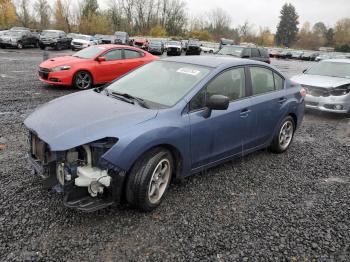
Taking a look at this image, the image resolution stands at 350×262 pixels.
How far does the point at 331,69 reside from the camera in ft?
32.8

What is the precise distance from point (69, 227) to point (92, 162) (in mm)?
684

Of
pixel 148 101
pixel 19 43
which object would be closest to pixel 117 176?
pixel 148 101

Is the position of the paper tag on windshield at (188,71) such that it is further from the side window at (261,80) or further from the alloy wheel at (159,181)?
the alloy wheel at (159,181)

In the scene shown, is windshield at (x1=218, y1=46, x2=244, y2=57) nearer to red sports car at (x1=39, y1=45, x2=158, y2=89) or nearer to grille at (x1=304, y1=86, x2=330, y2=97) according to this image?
red sports car at (x1=39, y1=45, x2=158, y2=89)

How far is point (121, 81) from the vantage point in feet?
15.5

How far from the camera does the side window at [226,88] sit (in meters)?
3.98

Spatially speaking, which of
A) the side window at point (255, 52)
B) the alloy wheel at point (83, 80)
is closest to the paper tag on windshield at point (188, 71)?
the alloy wheel at point (83, 80)

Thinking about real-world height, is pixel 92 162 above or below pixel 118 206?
above

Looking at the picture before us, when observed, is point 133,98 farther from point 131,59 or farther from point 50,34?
point 50,34

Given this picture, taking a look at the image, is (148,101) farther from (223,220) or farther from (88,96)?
(223,220)

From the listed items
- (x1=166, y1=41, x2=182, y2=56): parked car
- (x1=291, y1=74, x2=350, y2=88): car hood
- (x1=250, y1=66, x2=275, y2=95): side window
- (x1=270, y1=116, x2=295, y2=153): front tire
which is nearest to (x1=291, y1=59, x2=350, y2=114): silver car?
(x1=291, y1=74, x2=350, y2=88): car hood

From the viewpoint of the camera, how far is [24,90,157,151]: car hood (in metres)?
3.15

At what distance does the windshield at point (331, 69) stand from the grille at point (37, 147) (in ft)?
28.8

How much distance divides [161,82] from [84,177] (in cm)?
175
